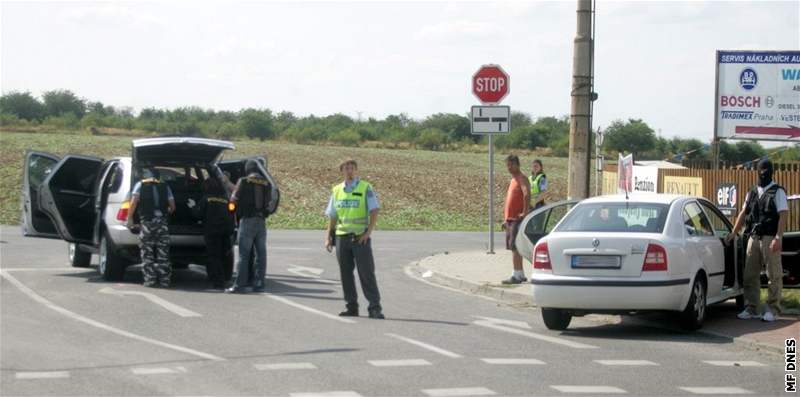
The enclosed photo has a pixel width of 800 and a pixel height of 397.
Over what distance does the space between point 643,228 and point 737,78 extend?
34.5 feet

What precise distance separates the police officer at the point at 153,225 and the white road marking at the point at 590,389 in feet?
28.9

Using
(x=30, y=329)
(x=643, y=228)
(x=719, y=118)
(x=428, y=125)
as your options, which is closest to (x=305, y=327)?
(x=30, y=329)

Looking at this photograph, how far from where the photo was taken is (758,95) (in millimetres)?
22594

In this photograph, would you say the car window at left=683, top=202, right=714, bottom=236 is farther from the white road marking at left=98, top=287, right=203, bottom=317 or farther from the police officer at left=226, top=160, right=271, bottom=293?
the police officer at left=226, top=160, right=271, bottom=293

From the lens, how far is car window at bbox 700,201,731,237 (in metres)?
14.6

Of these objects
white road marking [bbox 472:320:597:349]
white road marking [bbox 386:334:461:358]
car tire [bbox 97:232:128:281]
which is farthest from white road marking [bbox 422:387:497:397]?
car tire [bbox 97:232:128:281]

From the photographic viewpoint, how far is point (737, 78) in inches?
891

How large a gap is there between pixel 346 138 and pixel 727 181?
63.5 m

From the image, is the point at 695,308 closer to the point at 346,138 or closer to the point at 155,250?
the point at 155,250

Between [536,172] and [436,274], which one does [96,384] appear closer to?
[436,274]

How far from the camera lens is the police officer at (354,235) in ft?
46.5

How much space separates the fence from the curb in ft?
22.1

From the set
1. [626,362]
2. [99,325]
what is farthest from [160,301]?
[626,362]

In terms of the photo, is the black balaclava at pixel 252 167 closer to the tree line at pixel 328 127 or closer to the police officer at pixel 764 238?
the police officer at pixel 764 238
